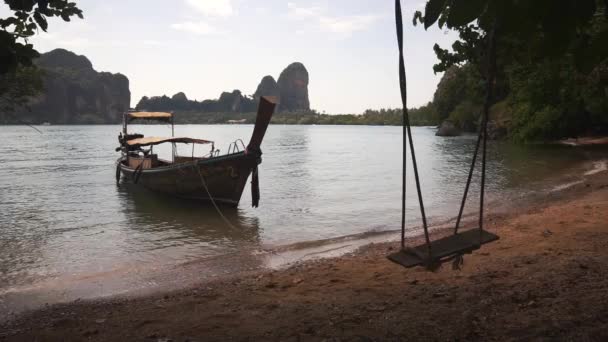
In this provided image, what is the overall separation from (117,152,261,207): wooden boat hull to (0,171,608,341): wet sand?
7764 mm

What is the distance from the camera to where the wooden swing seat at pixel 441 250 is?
444 cm

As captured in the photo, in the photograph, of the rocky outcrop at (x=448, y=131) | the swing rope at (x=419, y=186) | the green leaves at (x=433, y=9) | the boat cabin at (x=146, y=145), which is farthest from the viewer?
the rocky outcrop at (x=448, y=131)

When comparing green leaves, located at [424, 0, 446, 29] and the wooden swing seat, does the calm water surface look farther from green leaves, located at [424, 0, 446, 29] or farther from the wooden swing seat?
green leaves, located at [424, 0, 446, 29]

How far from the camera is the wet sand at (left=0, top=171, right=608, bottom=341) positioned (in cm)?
465

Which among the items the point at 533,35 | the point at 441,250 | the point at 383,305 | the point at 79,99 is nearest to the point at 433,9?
the point at 533,35

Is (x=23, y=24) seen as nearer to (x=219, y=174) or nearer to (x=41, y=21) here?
(x=41, y=21)

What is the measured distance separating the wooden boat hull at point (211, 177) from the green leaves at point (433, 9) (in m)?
13.5

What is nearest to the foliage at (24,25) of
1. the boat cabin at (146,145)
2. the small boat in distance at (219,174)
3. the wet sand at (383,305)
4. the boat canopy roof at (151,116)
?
the wet sand at (383,305)

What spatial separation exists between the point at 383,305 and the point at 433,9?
165 inches

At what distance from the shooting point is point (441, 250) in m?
4.62

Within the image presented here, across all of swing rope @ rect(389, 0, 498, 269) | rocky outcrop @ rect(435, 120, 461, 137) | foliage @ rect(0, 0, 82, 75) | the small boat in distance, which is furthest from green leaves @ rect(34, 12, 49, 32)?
rocky outcrop @ rect(435, 120, 461, 137)

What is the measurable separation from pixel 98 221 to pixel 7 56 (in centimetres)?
1290

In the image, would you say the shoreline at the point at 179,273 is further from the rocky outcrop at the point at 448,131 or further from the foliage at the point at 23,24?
the rocky outcrop at the point at 448,131

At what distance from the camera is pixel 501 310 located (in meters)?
4.93
